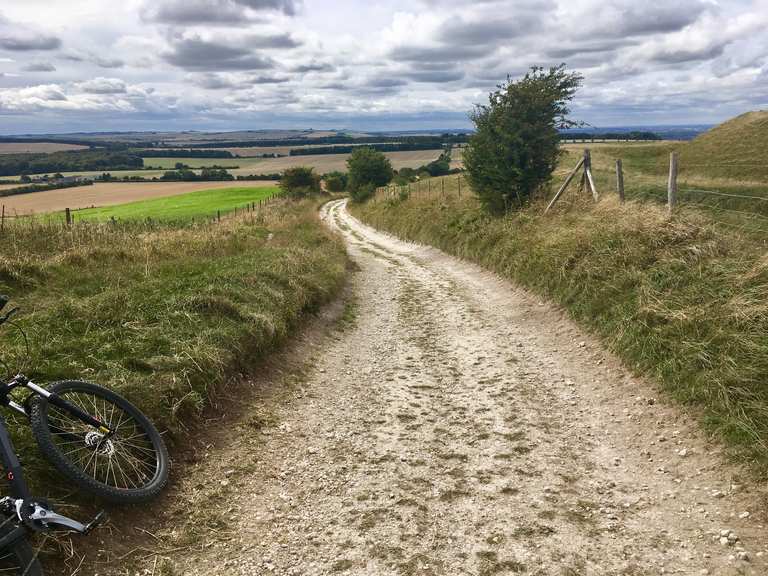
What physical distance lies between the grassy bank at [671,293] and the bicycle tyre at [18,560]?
633cm

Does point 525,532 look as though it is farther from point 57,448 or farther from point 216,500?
point 57,448

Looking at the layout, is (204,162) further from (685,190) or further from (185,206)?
(685,190)

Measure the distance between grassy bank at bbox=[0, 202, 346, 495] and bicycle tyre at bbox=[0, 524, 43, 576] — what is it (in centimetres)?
106

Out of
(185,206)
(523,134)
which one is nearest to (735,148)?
(523,134)

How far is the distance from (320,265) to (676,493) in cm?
1121

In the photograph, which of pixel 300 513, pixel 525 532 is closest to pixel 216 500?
pixel 300 513

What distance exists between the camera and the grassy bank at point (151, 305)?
6.23m

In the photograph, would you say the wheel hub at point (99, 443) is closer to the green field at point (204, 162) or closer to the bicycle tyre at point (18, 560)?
the bicycle tyre at point (18, 560)

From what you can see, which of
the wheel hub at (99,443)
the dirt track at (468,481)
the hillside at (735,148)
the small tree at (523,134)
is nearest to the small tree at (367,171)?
the hillside at (735,148)

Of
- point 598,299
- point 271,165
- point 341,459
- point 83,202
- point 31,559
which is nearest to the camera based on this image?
point 31,559

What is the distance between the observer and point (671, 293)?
27.5ft

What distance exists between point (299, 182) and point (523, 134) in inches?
2634

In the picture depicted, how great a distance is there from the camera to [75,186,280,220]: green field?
150 ft

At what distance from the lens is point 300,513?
505 cm
